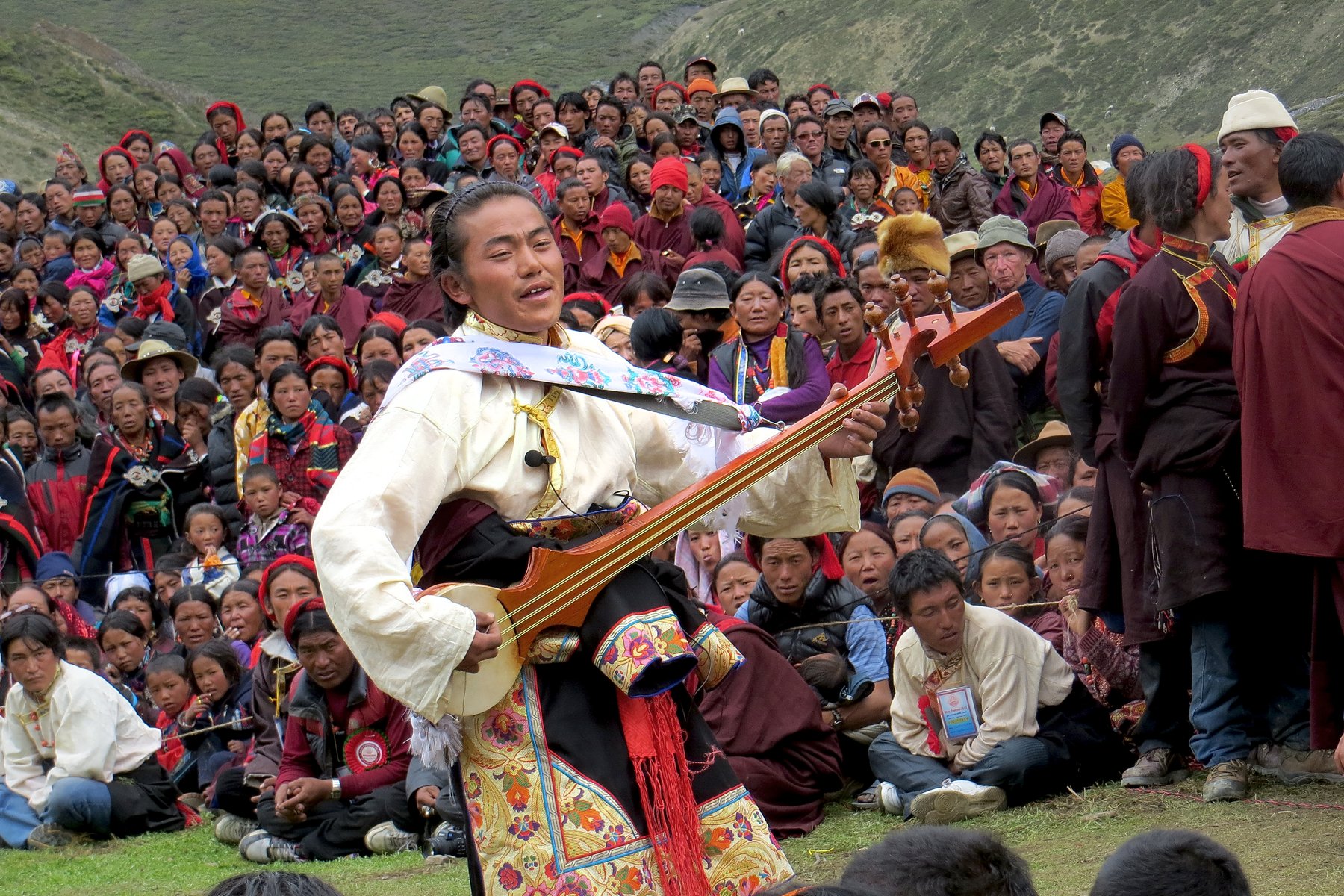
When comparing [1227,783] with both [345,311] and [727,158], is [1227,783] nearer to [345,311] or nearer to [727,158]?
[345,311]

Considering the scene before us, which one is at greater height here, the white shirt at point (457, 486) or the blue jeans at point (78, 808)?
the white shirt at point (457, 486)

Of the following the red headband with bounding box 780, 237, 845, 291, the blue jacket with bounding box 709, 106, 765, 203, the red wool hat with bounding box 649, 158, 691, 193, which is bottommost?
the red headband with bounding box 780, 237, 845, 291

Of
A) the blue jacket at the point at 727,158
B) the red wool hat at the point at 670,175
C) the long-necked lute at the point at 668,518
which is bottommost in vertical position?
the long-necked lute at the point at 668,518

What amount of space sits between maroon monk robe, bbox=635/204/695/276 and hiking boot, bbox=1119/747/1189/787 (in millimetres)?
6918

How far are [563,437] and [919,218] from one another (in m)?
1.31

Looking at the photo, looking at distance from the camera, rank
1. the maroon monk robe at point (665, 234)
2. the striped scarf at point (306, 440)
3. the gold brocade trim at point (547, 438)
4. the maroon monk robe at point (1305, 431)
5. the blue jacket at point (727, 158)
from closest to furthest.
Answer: the gold brocade trim at point (547, 438) → the maroon monk robe at point (1305, 431) → the striped scarf at point (306, 440) → the maroon monk robe at point (665, 234) → the blue jacket at point (727, 158)

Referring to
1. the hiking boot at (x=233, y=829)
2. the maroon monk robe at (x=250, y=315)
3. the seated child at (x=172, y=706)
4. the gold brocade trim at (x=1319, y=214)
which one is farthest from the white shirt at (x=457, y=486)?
the maroon monk robe at (x=250, y=315)

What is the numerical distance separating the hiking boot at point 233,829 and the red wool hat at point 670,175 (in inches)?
249

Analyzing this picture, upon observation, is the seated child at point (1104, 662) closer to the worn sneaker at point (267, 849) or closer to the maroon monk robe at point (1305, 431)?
the maroon monk robe at point (1305, 431)

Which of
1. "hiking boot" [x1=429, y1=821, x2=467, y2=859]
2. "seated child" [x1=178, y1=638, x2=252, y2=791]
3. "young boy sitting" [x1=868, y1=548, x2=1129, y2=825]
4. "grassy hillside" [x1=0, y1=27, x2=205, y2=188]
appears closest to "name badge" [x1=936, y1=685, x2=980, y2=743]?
"young boy sitting" [x1=868, y1=548, x2=1129, y2=825]

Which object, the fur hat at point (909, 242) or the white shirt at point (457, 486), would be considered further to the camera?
the fur hat at point (909, 242)

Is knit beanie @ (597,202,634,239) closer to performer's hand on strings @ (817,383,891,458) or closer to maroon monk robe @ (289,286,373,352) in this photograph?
maroon monk robe @ (289,286,373,352)

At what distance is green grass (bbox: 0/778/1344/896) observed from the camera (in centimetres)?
428

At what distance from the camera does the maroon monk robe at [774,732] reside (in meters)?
5.82
